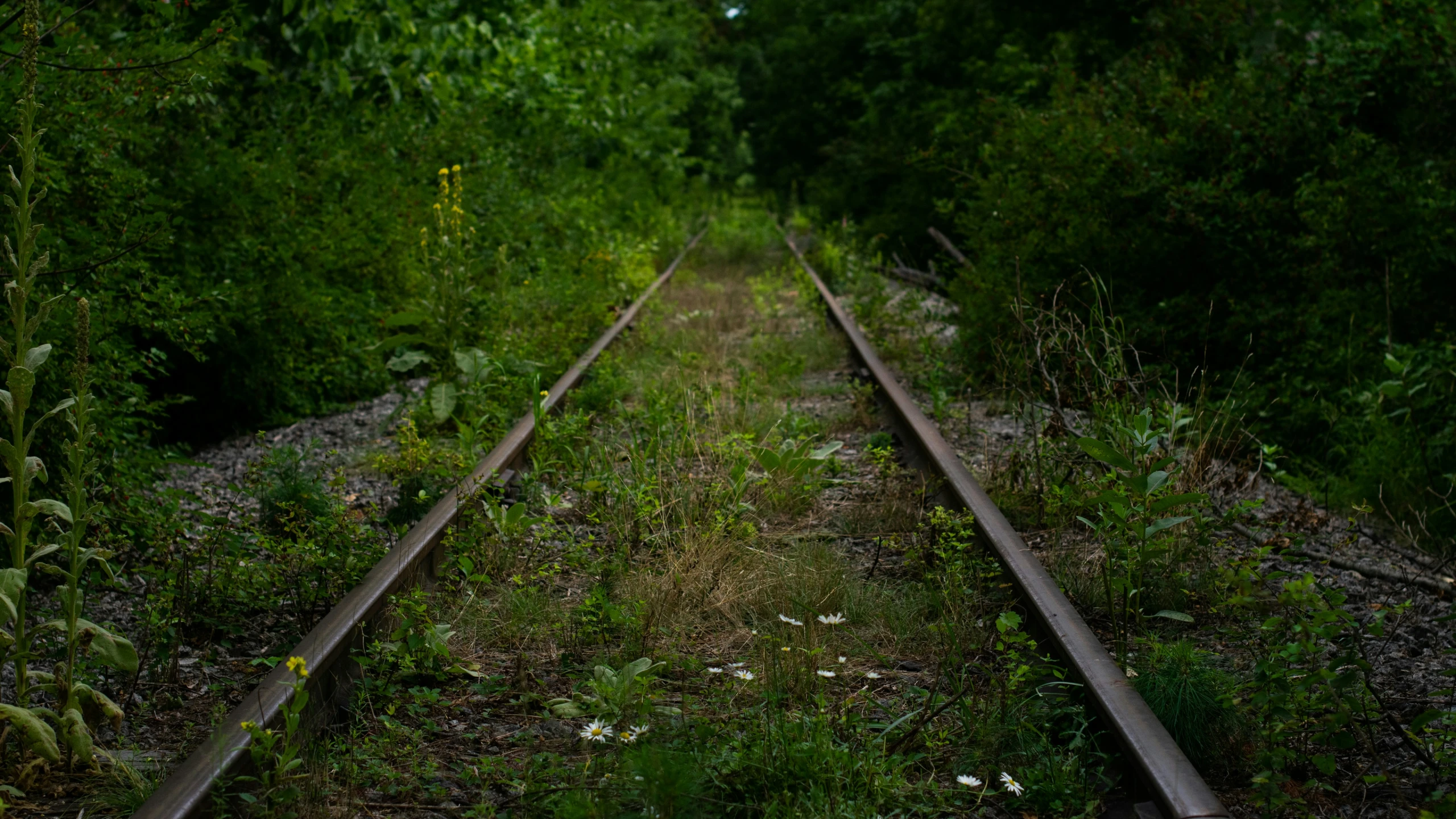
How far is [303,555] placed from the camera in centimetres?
352

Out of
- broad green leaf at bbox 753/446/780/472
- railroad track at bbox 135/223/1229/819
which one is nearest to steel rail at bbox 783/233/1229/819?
railroad track at bbox 135/223/1229/819

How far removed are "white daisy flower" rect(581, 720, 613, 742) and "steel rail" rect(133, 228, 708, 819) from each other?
67cm

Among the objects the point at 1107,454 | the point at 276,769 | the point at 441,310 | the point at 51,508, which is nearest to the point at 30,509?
the point at 51,508

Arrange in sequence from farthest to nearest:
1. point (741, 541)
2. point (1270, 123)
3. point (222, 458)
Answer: point (1270, 123), point (222, 458), point (741, 541)

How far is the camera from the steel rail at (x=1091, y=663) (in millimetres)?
2205

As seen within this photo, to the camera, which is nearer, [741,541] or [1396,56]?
[741,541]

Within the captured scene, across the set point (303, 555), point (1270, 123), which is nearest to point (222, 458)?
point (303, 555)

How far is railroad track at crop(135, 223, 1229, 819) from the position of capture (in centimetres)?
220

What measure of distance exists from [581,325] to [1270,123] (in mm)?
4974

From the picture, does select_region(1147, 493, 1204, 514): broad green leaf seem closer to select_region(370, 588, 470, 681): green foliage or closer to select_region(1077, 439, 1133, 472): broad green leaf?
select_region(1077, 439, 1133, 472): broad green leaf

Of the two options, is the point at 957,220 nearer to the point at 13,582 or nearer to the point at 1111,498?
the point at 1111,498

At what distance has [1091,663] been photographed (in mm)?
2787

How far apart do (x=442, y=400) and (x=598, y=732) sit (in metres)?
3.46

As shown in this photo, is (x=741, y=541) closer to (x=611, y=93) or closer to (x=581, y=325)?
(x=581, y=325)
